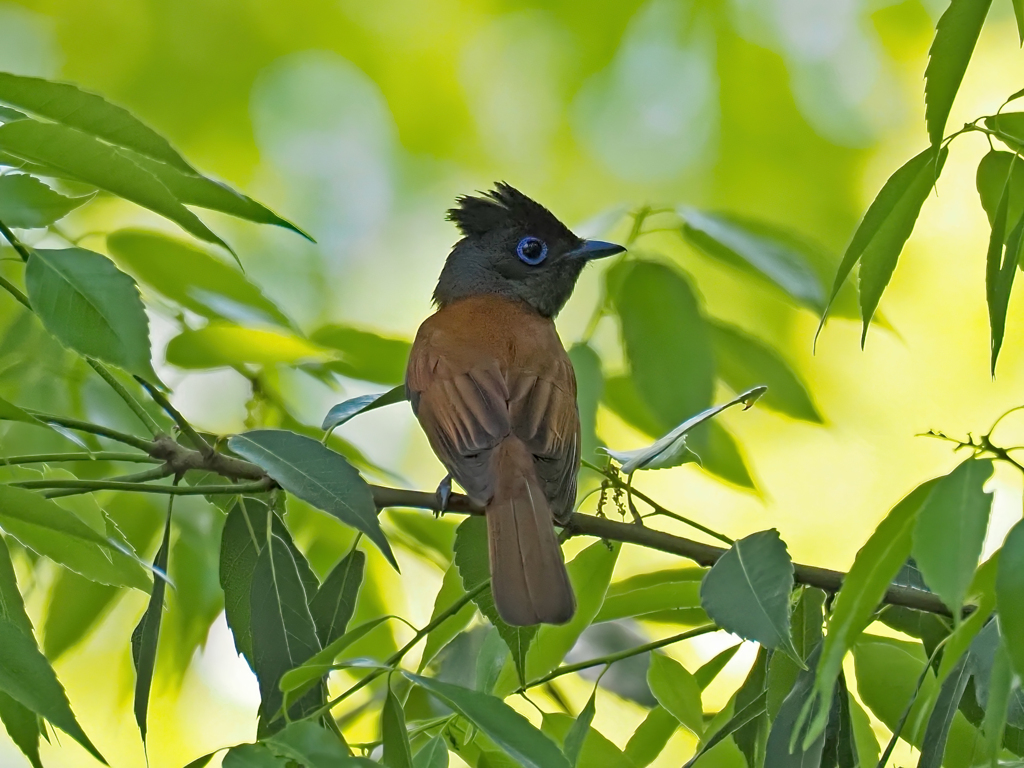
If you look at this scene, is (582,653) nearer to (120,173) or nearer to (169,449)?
(169,449)

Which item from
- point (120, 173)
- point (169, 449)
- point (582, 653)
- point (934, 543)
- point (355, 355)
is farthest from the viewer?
point (582, 653)

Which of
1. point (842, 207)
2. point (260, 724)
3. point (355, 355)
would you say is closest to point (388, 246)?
point (842, 207)

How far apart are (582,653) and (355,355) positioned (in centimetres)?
93

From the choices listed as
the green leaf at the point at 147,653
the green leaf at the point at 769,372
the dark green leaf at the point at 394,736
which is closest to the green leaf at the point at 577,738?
the dark green leaf at the point at 394,736

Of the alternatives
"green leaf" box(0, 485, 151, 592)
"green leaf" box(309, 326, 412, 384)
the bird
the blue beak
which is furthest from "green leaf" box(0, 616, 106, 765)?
the blue beak

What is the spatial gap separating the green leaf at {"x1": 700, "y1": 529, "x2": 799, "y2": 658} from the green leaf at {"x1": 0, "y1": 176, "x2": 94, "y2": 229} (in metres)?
1.03

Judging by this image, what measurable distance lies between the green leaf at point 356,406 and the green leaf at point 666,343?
1.62 feet

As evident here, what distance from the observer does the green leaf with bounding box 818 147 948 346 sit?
140 centimetres

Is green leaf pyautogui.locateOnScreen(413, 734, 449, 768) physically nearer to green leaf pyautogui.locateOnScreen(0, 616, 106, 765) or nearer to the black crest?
green leaf pyautogui.locateOnScreen(0, 616, 106, 765)

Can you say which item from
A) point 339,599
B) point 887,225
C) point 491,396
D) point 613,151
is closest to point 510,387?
point 491,396

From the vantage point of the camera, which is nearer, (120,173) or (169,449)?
(120,173)

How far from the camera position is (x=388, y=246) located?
16.7 ft

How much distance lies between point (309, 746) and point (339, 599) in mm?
508

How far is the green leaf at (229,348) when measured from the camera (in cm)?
216
